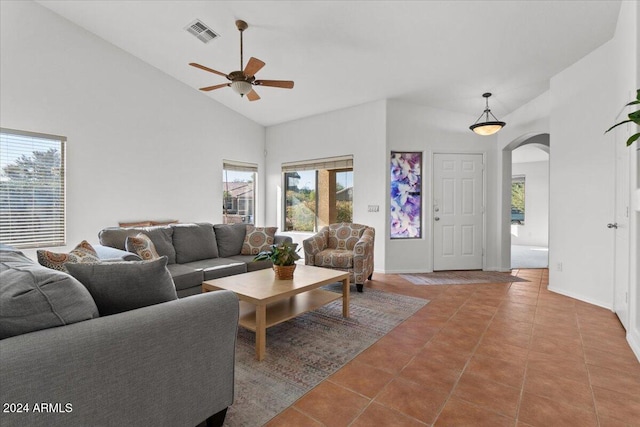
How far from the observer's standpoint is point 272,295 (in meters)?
2.28

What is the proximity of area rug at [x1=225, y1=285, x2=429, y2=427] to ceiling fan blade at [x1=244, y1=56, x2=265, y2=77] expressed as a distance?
2.50 metres

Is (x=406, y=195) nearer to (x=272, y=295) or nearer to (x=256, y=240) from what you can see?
(x=256, y=240)

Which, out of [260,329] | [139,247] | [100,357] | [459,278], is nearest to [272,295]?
[260,329]

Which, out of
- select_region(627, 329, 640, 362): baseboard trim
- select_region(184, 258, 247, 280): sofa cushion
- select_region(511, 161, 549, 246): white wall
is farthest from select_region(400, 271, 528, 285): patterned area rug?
select_region(511, 161, 549, 246): white wall

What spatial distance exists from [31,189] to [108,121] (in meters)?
1.26

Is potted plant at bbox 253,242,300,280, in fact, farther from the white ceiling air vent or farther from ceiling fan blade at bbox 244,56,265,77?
the white ceiling air vent

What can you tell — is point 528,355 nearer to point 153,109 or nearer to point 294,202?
point 294,202

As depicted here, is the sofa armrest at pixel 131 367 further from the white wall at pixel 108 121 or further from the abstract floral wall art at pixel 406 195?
the abstract floral wall art at pixel 406 195

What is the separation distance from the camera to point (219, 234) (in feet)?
14.0

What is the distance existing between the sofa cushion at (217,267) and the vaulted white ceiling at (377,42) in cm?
269

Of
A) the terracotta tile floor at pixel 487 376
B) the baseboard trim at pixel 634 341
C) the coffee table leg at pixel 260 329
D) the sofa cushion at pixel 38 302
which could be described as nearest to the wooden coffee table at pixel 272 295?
the coffee table leg at pixel 260 329

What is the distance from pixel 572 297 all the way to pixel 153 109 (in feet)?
20.4

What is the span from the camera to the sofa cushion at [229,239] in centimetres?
421

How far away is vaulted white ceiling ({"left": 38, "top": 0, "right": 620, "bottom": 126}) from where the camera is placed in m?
2.91
